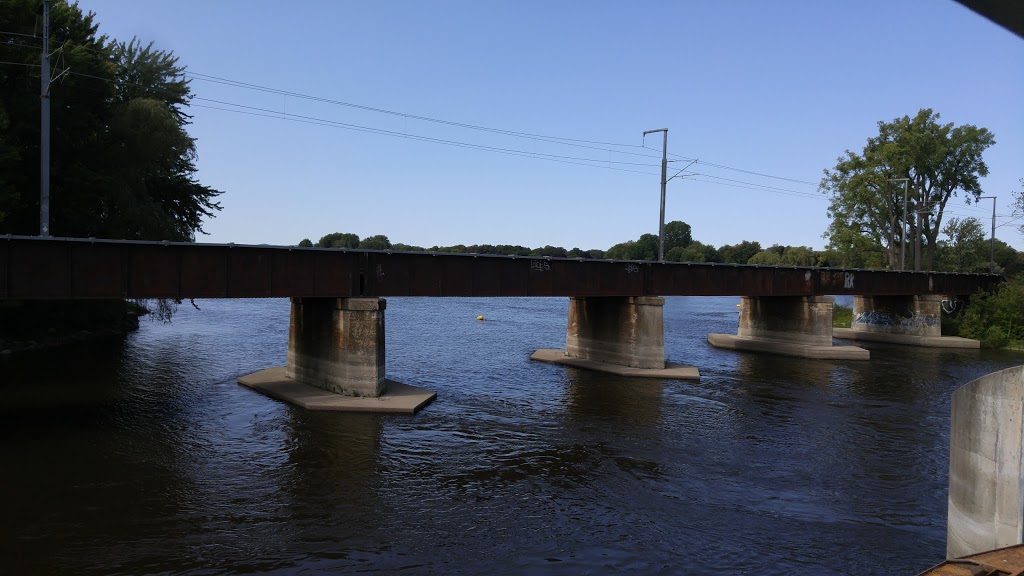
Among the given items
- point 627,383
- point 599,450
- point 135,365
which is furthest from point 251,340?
point 599,450

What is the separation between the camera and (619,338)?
1565 inches

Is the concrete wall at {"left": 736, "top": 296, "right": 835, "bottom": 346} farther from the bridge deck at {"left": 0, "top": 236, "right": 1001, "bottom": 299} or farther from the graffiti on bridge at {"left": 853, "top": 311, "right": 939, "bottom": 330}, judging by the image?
the graffiti on bridge at {"left": 853, "top": 311, "right": 939, "bottom": 330}

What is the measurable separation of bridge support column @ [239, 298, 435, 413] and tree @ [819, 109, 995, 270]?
2724 inches

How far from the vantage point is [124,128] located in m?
40.3

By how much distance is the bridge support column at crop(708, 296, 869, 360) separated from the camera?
161 ft

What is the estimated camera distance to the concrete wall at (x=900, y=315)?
2360 inches

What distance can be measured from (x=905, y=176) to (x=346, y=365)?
252 feet

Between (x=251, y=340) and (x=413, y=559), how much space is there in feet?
139

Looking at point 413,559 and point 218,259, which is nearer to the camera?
point 413,559

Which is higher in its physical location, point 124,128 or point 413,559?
point 124,128

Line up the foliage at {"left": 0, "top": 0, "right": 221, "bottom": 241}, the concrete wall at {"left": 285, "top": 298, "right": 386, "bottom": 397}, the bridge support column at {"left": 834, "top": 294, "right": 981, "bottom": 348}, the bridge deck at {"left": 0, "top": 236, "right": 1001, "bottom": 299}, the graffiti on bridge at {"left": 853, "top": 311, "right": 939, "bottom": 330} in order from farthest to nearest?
the graffiti on bridge at {"left": 853, "top": 311, "right": 939, "bottom": 330} < the bridge support column at {"left": 834, "top": 294, "right": 981, "bottom": 348} < the foliage at {"left": 0, "top": 0, "right": 221, "bottom": 241} < the concrete wall at {"left": 285, "top": 298, "right": 386, "bottom": 397} < the bridge deck at {"left": 0, "top": 236, "right": 1001, "bottom": 299}

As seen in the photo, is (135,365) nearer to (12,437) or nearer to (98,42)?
(12,437)

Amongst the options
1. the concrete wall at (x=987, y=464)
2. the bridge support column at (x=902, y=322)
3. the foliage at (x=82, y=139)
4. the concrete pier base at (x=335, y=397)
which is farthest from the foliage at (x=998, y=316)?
the foliage at (x=82, y=139)

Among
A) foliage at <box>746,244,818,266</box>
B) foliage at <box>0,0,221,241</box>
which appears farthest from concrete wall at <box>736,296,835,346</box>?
foliage at <box>746,244,818,266</box>
